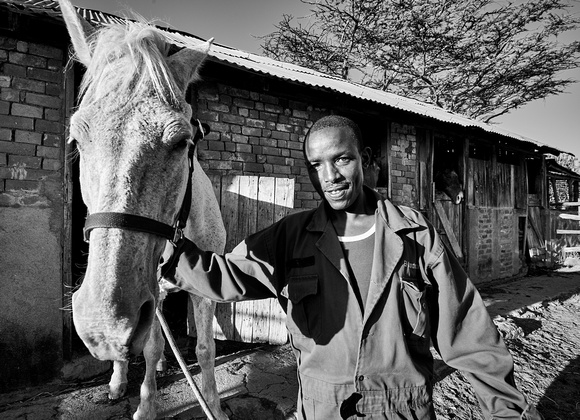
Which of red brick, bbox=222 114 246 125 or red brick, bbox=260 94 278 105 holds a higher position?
red brick, bbox=260 94 278 105

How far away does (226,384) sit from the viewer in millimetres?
3227

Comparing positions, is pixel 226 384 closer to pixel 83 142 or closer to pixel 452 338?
pixel 452 338

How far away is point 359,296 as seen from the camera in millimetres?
1378

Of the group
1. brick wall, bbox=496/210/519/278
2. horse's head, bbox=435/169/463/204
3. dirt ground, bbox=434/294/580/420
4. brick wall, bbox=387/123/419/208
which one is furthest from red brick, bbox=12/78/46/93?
brick wall, bbox=496/210/519/278

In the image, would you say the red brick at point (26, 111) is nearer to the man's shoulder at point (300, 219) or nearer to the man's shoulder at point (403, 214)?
the man's shoulder at point (300, 219)

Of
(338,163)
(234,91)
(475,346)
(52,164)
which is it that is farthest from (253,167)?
(475,346)

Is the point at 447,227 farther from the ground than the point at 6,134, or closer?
closer

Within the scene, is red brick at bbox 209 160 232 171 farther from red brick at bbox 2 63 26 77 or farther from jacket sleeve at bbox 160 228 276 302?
jacket sleeve at bbox 160 228 276 302

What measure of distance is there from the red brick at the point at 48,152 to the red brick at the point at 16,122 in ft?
0.71

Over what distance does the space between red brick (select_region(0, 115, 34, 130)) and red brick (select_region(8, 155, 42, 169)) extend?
11.8 inches

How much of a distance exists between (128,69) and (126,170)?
0.46 metres

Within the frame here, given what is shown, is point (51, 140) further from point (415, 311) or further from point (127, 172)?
point (415, 311)

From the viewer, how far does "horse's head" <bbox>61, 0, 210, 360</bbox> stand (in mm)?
1013

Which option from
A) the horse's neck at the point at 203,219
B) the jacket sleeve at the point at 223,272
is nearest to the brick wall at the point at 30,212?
the horse's neck at the point at 203,219
